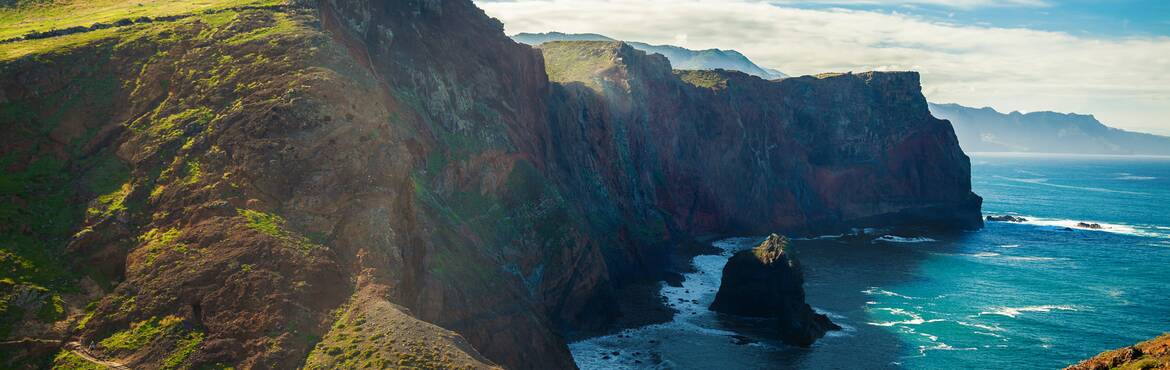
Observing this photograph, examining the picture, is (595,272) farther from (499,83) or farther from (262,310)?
(262,310)

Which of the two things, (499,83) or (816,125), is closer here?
(499,83)

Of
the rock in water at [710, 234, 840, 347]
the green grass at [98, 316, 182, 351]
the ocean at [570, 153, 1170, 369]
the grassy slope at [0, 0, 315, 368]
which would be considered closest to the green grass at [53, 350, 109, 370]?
the green grass at [98, 316, 182, 351]

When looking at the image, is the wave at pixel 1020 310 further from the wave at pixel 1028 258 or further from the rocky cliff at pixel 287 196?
the rocky cliff at pixel 287 196

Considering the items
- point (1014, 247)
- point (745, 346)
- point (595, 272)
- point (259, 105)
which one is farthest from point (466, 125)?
point (1014, 247)

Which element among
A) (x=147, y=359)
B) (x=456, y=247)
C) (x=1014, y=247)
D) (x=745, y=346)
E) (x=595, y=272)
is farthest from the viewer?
(x=1014, y=247)

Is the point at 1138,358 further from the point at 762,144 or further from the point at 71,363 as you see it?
the point at 762,144

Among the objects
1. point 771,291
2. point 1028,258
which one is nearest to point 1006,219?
point 1028,258
